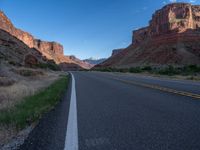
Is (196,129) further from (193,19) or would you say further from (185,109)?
(193,19)

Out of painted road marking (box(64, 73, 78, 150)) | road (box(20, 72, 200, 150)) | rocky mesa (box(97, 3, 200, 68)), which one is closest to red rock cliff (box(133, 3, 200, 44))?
rocky mesa (box(97, 3, 200, 68))

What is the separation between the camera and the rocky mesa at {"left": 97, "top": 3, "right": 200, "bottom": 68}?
4018 inches

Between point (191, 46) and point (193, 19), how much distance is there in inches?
1854

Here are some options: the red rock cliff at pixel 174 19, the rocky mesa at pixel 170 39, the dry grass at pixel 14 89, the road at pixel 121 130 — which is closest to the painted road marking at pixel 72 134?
the road at pixel 121 130

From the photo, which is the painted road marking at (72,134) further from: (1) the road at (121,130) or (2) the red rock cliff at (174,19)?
(2) the red rock cliff at (174,19)

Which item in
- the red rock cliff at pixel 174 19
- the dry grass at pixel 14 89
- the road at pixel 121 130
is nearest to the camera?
the road at pixel 121 130

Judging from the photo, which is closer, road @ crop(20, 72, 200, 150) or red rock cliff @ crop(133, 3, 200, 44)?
road @ crop(20, 72, 200, 150)

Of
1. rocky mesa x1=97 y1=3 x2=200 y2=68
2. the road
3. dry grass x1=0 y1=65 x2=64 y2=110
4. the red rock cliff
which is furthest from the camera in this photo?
the red rock cliff

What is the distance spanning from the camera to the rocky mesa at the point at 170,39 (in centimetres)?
10206

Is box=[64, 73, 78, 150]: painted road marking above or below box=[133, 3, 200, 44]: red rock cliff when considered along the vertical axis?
below

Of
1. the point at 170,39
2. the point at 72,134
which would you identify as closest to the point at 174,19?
the point at 170,39

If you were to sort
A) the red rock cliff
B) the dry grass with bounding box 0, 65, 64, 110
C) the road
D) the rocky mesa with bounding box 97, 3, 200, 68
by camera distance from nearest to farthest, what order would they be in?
the road < the dry grass with bounding box 0, 65, 64, 110 < the rocky mesa with bounding box 97, 3, 200, 68 < the red rock cliff

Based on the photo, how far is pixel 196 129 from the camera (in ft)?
16.2

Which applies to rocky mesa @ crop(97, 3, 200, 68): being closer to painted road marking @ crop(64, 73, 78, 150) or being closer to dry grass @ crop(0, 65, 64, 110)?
dry grass @ crop(0, 65, 64, 110)
